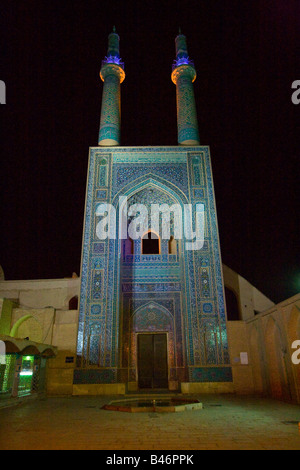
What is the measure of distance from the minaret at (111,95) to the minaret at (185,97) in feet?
7.55

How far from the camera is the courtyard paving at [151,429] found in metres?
3.30

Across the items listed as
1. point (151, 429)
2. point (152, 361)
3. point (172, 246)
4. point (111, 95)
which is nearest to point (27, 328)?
point (152, 361)

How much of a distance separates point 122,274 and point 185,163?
14.7 ft

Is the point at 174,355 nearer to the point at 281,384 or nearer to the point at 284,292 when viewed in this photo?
the point at 281,384

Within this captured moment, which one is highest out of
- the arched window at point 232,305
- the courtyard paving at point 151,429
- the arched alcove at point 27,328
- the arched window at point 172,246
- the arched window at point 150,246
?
the arched window at point 150,246

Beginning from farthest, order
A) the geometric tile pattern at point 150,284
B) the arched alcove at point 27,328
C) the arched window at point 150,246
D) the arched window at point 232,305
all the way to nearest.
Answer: the arched window at point 232,305 → the arched window at point 150,246 → the arched alcove at point 27,328 → the geometric tile pattern at point 150,284

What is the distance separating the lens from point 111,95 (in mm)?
12828

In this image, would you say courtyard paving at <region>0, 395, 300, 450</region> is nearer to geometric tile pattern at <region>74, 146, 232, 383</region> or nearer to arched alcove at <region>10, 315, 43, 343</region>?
geometric tile pattern at <region>74, 146, 232, 383</region>

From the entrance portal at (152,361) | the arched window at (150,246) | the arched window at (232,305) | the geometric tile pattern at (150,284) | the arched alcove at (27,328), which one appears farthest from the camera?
the arched window at (232,305)

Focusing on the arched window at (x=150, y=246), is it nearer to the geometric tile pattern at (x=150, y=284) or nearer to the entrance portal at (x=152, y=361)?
the geometric tile pattern at (x=150, y=284)

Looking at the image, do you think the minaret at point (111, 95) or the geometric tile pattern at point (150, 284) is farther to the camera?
the minaret at point (111, 95)

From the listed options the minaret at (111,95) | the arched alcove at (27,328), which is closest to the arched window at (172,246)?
the minaret at (111,95)

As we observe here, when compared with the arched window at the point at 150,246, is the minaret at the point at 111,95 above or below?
above
